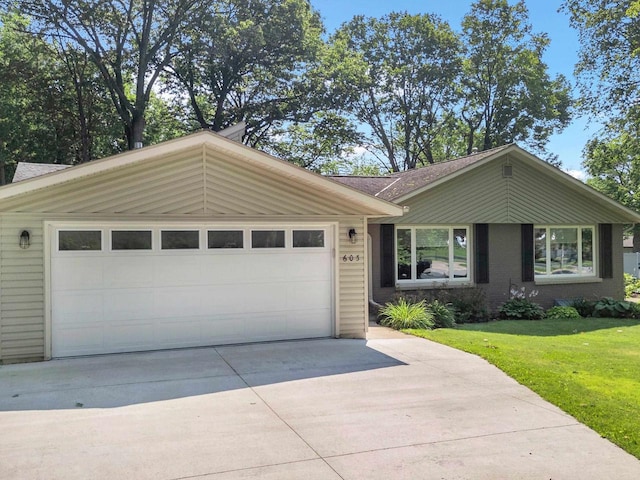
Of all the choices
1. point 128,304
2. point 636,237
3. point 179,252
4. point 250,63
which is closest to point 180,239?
point 179,252

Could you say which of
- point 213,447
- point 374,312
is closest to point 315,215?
point 374,312

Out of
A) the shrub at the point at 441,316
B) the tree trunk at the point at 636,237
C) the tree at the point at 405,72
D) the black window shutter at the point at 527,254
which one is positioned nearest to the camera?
the shrub at the point at 441,316

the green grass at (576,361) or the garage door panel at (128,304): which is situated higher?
the garage door panel at (128,304)

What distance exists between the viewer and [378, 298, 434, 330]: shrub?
35.8 ft

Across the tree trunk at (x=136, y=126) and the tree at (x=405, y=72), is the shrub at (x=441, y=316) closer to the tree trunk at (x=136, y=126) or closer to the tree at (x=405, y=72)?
the tree trunk at (x=136, y=126)

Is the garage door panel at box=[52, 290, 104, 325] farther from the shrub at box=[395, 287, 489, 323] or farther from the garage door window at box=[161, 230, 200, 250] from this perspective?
the shrub at box=[395, 287, 489, 323]

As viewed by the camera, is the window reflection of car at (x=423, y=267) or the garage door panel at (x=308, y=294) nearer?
the garage door panel at (x=308, y=294)

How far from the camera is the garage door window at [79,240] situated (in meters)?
7.62

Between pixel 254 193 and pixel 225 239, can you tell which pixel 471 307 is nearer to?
pixel 254 193

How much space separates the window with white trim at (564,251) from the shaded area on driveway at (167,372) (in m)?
8.67

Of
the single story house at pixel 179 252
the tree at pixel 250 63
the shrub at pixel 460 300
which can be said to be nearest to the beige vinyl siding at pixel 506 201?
the shrub at pixel 460 300

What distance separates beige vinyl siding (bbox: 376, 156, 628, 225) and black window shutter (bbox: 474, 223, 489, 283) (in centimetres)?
27

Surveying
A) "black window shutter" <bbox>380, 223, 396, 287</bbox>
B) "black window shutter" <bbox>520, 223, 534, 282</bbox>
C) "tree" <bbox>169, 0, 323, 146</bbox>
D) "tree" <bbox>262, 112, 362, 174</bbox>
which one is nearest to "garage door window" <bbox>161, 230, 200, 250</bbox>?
"black window shutter" <bbox>380, 223, 396, 287</bbox>

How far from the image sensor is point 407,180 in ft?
50.4
